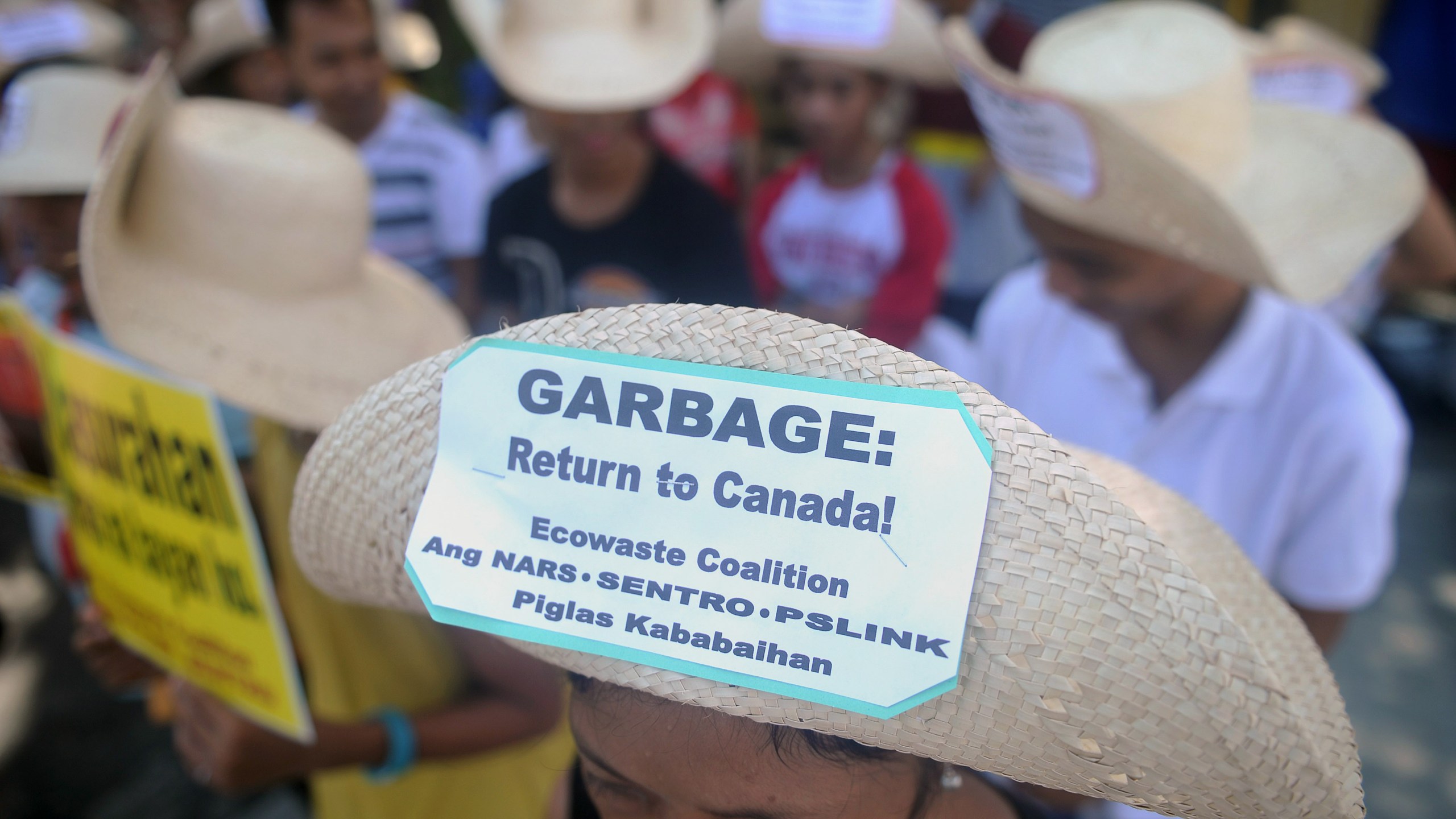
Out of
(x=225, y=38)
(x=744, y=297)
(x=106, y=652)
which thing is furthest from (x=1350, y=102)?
(x=225, y=38)

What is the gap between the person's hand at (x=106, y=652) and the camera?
1589 mm

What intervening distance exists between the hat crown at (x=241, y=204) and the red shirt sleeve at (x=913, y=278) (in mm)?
1769

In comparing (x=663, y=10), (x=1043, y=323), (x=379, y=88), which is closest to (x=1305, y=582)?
(x=1043, y=323)

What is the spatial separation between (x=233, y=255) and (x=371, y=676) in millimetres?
750

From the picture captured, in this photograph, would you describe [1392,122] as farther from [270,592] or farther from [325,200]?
[270,592]

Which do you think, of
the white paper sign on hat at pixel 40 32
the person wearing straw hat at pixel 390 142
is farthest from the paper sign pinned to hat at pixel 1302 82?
the white paper sign on hat at pixel 40 32

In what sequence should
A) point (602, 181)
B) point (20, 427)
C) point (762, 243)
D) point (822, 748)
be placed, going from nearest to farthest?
1. point (822, 748)
2. point (20, 427)
3. point (602, 181)
4. point (762, 243)

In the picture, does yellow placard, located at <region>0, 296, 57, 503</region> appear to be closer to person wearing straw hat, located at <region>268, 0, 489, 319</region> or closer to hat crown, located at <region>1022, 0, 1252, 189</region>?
person wearing straw hat, located at <region>268, 0, 489, 319</region>

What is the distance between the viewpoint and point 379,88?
9.73 feet

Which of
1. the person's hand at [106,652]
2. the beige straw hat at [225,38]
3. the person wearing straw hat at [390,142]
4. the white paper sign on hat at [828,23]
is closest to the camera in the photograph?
the person's hand at [106,652]

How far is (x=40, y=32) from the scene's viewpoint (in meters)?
3.29

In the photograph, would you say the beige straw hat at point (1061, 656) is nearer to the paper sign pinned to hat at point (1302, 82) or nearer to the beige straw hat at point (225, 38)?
the paper sign pinned to hat at point (1302, 82)

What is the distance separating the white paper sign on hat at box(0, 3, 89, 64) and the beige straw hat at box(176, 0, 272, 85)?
0.44 m

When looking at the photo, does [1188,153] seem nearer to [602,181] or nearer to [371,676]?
[602,181]
